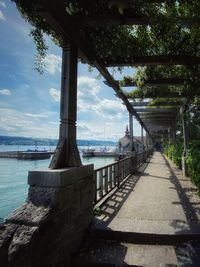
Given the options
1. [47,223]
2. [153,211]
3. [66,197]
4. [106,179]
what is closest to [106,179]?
[106,179]

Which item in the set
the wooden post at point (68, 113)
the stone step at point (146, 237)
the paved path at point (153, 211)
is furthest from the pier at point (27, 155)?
the wooden post at point (68, 113)

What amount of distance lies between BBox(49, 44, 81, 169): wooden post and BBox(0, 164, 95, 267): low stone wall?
25cm

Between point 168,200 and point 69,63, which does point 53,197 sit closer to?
point 69,63

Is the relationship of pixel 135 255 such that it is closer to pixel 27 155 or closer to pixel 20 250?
pixel 20 250

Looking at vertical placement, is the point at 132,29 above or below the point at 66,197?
above

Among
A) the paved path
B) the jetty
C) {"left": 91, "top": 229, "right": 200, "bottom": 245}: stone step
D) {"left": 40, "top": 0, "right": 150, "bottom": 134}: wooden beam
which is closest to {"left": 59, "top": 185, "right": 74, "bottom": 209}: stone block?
{"left": 91, "top": 229, "right": 200, "bottom": 245}: stone step

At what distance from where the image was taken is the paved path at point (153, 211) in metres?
4.68

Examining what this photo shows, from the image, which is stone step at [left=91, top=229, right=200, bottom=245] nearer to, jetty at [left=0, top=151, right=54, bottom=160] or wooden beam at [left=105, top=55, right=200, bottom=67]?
wooden beam at [left=105, top=55, right=200, bottom=67]

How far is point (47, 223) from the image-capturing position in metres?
3.09

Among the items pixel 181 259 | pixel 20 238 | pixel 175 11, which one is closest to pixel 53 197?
pixel 20 238

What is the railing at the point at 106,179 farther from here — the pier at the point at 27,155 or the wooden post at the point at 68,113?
the pier at the point at 27,155

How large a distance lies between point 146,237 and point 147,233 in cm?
7

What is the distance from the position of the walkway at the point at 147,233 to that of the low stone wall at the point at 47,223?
499 millimetres

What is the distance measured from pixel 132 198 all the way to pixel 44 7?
5566 millimetres
